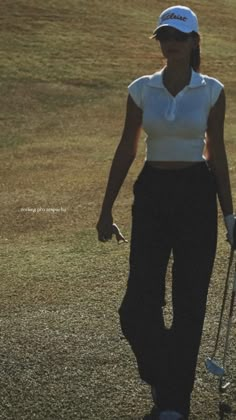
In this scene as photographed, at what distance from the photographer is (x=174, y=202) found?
438 cm

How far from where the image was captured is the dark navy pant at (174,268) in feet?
14.4

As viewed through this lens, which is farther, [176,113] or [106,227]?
[106,227]

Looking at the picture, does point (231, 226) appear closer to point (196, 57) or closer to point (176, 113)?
point (176, 113)

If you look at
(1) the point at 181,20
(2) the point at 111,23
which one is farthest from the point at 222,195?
(2) the point at 111,23

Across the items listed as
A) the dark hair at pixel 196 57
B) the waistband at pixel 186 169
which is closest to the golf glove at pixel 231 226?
the waistband at pixel 186 169

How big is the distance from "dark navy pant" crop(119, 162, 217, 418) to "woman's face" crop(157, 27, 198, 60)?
588mm

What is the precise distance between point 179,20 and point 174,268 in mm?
1322

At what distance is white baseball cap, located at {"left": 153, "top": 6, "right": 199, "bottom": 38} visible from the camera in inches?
167

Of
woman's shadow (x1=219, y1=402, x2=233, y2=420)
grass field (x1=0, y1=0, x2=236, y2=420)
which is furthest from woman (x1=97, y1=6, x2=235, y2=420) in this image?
grass field (x1=0, y1=0, x2=236, y2=420)

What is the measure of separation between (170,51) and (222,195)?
83 centimetres

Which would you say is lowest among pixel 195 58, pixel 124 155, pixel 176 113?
pixel 124 155

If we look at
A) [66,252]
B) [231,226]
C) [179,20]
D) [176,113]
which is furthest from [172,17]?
[66,252]

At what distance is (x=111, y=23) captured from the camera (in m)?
41.9

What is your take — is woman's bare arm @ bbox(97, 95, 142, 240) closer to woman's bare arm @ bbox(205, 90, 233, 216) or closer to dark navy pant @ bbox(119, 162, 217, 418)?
dark navy pant @ bbox(119, 162, 217, 418)
